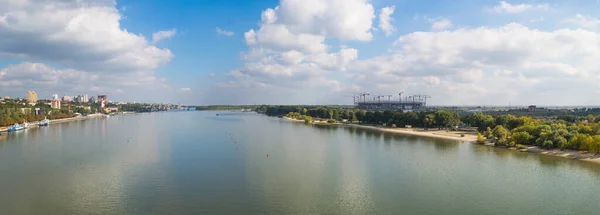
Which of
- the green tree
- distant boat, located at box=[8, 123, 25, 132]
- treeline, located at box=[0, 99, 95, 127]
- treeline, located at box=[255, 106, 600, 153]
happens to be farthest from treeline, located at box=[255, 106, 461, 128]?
treeline, located at box=[0, 99, 95, 127]

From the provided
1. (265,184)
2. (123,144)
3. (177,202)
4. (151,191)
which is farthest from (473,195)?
(123,144)

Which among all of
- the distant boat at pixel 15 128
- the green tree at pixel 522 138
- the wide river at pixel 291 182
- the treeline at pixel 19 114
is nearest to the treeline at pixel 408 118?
the green tree at pixel 522 138

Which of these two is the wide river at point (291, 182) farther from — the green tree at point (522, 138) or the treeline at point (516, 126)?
the green tree at point (522, 138)

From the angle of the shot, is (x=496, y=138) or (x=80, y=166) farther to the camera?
(x=496, y=138)

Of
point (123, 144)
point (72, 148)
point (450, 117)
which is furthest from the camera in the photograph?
point (450, 117)

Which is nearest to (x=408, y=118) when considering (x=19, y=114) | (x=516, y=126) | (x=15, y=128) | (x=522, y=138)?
(x=516, y=126)

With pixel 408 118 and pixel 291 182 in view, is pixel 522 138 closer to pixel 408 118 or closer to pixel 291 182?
pixel 408 118

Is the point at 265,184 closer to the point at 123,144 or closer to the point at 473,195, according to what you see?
the point at 473,195
